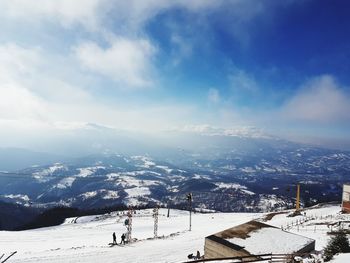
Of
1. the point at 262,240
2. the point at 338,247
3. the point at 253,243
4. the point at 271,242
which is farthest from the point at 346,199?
the point at 338,247

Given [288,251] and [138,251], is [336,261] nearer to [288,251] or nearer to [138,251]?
[288,251]

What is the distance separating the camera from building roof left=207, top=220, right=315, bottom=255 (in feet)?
91.8

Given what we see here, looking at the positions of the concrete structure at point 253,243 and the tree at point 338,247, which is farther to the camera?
the concrete structure at point 253,243

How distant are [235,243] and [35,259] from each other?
2115 centimetres

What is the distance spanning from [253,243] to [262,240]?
1.37 meters

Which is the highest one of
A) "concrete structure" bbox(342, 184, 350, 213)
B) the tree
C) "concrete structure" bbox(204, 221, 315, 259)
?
the tree

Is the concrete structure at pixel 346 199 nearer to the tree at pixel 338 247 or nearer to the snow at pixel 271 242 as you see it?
the snow at pixel 271 242

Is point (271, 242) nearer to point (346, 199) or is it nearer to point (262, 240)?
point (262, 240)

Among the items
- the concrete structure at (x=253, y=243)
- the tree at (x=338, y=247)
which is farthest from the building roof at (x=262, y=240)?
the tree at (x=338, y=247)

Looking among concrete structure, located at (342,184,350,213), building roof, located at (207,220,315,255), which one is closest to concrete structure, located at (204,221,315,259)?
building roof, located at (207,220,315,255)

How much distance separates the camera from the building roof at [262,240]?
2798cm

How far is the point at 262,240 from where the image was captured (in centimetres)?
2988

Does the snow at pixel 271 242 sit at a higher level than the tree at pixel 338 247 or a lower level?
lower

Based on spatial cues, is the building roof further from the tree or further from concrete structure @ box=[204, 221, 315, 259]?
the tree
